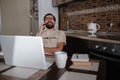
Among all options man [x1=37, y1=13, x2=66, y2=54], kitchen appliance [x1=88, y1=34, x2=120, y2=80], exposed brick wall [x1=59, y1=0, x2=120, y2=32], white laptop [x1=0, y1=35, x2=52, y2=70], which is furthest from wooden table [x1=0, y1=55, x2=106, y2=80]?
exposed brick wall [x1=59, y1=0, x2=120, y2=32]

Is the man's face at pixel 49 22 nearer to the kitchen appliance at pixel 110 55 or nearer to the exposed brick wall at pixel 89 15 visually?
the kitchen appliance at pixel 110 55

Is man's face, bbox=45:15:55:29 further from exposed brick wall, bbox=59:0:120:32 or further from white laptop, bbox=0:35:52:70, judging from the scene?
white laptop, bbox=0:35:52:70

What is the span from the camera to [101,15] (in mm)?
2977

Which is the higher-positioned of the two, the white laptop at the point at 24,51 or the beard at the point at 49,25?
the beard at the point at 49,25

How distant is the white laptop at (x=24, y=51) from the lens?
1.21 metres

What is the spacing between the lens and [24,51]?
1.28m

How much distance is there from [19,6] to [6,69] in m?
3.25

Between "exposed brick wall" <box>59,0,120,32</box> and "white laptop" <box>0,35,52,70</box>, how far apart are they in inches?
67.2

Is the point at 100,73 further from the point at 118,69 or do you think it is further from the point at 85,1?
the point at 85,1

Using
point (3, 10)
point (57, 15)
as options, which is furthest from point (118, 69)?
point (3, 10)

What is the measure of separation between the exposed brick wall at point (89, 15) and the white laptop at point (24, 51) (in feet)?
5.60

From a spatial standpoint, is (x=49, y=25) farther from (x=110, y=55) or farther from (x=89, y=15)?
(x=89, y=15)

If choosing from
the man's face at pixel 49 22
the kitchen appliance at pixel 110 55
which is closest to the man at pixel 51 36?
the man's face at pixel 49 22

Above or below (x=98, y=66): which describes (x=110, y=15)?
above
